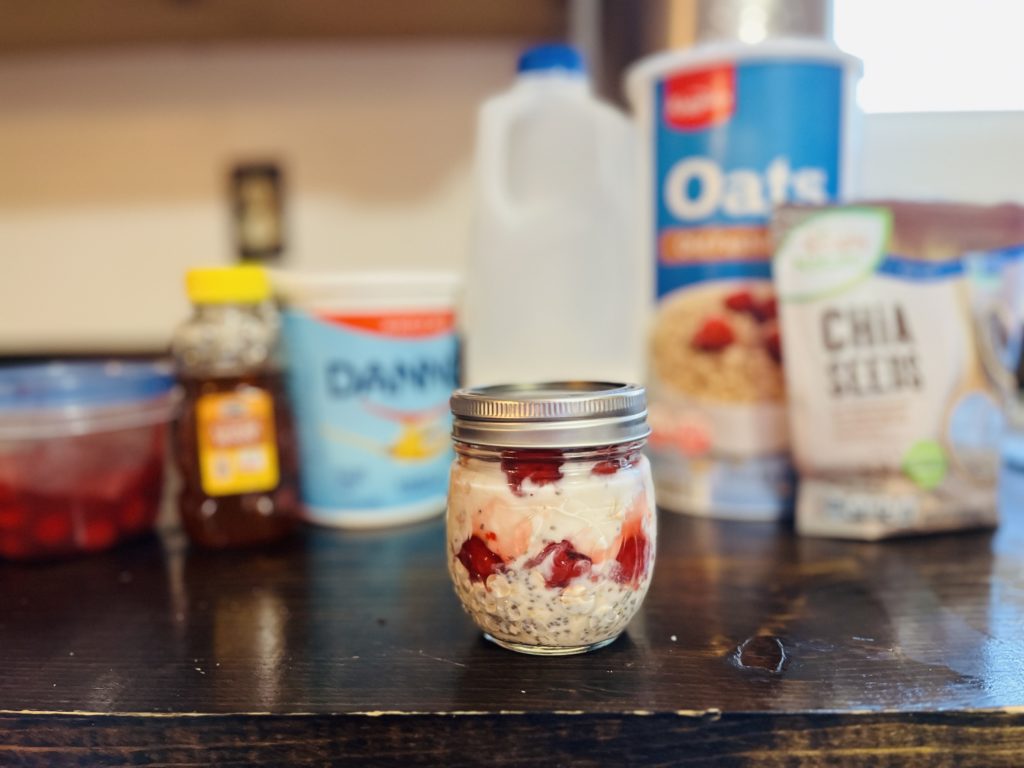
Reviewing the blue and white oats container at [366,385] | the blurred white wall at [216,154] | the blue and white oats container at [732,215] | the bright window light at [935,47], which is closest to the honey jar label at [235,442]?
the blue and white oats container at [366,385]

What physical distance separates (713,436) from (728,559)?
0.44 feet

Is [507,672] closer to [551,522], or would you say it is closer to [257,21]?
[551,522]

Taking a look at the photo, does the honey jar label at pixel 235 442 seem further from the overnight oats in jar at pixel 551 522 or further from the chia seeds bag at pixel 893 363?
Answer: the chia seeds bag at pixel 893 363

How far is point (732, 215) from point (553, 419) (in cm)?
35

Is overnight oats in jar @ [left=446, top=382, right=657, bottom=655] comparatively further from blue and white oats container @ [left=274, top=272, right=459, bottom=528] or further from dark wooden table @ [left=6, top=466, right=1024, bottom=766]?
blue and white oats container @ [left=274, top=272, right=459, bottom=528]

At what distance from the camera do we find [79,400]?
60 centimetres

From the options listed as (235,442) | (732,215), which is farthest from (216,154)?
(732,215)

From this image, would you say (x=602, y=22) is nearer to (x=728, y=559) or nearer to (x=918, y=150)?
(x=918, y=150)

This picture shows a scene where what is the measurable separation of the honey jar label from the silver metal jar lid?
0.82ft

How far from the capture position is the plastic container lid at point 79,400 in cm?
58

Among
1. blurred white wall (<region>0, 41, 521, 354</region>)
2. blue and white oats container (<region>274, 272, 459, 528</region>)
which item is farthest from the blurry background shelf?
blue and white oats container (<region>274, 272, 459, 528</region>)

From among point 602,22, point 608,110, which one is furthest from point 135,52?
point 608,110

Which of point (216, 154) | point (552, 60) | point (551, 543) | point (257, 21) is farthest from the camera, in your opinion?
point (216, 154)

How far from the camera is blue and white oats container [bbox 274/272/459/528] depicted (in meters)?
0.64
